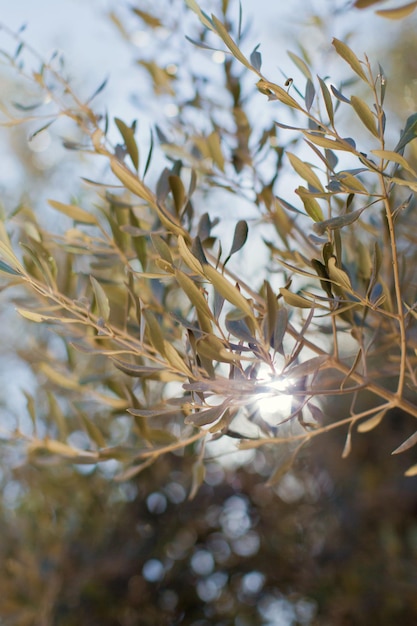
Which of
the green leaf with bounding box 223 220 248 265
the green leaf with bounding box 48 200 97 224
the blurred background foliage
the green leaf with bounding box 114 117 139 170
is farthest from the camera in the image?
the blurred background foliage

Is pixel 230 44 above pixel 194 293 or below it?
above

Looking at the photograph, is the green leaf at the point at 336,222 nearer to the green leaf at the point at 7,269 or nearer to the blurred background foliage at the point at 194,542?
the green leaf at the point at 7,269

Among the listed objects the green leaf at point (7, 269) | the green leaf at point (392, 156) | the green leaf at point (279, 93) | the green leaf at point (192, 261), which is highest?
the green leaf at point (279, 93)

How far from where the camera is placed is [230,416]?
1.64 feet

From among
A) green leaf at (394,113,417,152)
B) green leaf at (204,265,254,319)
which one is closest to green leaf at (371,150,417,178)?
green leaf at (394,113,417,152)

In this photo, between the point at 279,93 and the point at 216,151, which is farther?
the point at 216,151

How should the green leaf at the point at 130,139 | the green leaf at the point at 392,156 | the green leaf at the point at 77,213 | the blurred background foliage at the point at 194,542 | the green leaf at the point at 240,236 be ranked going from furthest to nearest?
1. the blurred background foliage at the point at 194,542
2. the green leaf at the point at 77,213
3. the green leaf at the point at 130,139
4. the green leaf at the point at 240,236
5. the green leaf at the point at 392,156

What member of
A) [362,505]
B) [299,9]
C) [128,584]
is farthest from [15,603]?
Result: [299,9]

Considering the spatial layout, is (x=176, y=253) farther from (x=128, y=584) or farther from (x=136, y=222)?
(x=128, y=584)

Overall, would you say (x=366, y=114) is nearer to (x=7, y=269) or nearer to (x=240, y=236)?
(x=240, y=236)

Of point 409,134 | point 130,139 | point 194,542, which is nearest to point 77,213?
point 130,139

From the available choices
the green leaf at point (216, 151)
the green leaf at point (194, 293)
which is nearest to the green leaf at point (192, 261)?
the green leaf at point (194, 293)

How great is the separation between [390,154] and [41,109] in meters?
0.50

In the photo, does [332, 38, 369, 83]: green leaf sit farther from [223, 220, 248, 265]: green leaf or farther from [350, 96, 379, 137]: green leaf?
[223, 220, 248, 265]: green leaf
